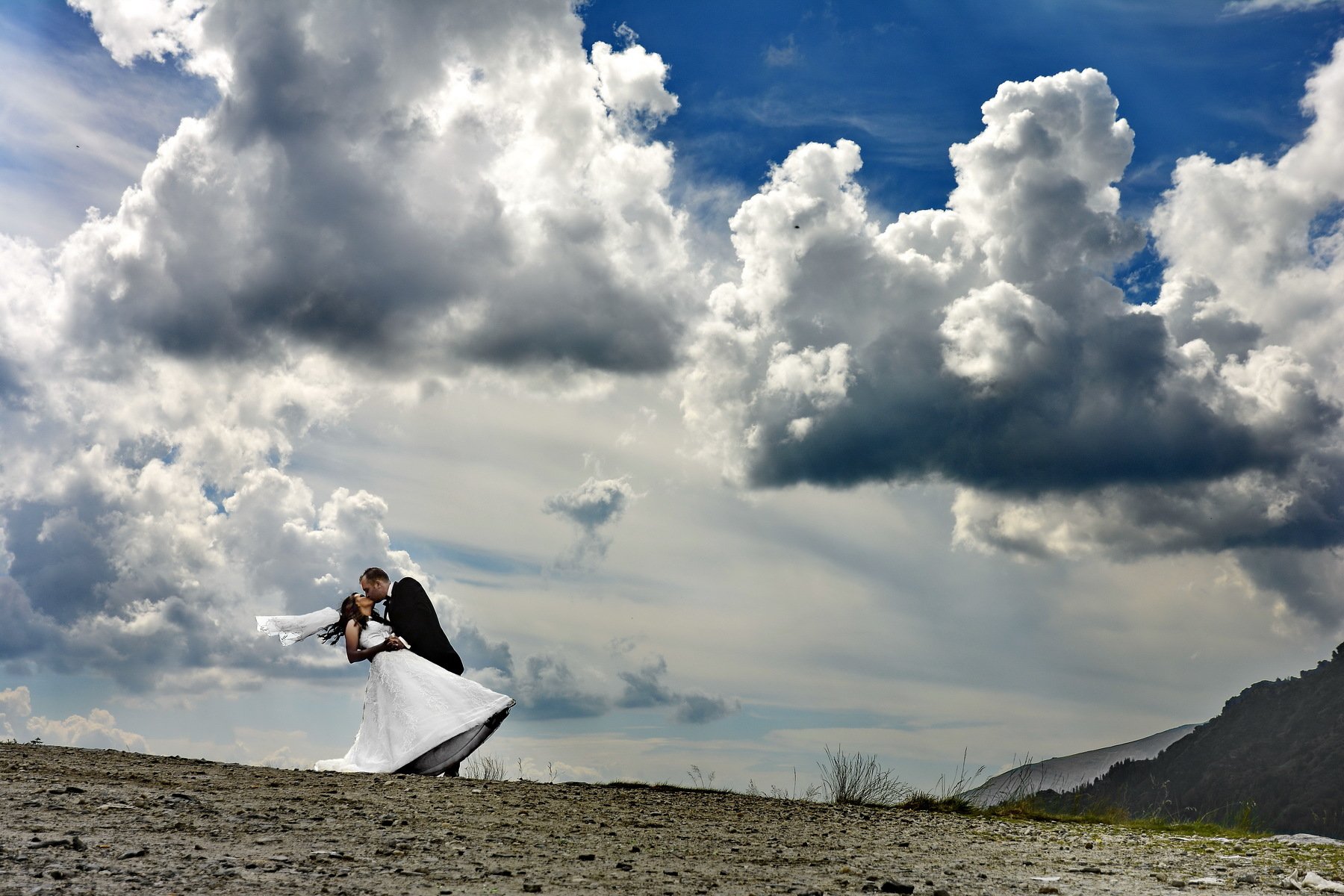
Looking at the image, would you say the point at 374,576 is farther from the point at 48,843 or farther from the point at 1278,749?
the point at 1278,749

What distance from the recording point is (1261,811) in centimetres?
1531

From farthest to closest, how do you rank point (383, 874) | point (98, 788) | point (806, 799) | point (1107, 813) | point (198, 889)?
point (1107, 813) < point (806, 799) < point (98, 788) < point (383, 874) < point (198, 889)

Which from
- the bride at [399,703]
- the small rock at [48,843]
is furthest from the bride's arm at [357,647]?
the small rock at [48,843]

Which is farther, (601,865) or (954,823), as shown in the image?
(954,823)

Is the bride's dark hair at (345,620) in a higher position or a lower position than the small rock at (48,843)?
higher

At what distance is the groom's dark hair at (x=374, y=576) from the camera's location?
14.4 m

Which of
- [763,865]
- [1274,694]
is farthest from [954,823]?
[1274,694]

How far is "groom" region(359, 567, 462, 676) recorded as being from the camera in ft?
46.7

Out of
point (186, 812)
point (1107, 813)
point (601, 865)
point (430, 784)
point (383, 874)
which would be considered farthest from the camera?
point (1107, 813)

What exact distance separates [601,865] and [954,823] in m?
5.87

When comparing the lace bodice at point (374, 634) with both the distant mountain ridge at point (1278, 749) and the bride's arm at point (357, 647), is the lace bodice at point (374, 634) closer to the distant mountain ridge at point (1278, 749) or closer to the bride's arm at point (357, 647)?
the bride's arm at point (357, 647)

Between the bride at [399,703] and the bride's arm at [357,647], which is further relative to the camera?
→ the bride's arm at [357,647]

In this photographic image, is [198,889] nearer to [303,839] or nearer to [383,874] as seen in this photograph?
[383,874]

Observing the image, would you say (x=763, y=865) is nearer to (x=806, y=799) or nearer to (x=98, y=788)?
(x=806, y=799)
